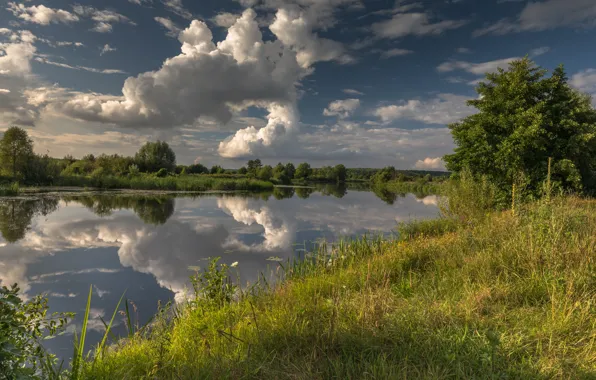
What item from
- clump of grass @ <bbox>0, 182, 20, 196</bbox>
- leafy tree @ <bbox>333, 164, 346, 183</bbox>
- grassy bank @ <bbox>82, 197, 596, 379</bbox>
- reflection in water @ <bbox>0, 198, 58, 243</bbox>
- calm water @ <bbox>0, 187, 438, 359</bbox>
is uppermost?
leafy tree @ <bbox>333, 164, 346, 183</bbox>

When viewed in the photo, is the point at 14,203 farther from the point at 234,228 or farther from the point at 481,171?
the point at 481,171

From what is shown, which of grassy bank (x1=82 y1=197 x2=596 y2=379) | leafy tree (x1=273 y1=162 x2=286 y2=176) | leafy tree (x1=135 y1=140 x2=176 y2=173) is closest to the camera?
grassy bank (x1=82 y1=197 x2=596 y2=379)

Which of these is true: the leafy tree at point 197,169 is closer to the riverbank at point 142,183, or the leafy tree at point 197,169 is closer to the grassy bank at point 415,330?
the riverbank at point 142,183

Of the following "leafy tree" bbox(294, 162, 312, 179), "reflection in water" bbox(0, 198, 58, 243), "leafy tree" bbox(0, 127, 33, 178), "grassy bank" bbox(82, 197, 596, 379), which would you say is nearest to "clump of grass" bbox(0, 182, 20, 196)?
"reflection in water" bbox(0, 198, 58, 243)

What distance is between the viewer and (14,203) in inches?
691

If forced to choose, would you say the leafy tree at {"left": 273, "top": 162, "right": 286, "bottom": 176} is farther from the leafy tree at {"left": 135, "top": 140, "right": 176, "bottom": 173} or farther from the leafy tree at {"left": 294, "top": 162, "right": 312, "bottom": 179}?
the leafy tree at {"left": 135, "top": 140, "right": 176, "bottom": 173}

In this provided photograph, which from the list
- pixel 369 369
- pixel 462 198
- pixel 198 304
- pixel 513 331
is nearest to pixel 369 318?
pixel 369 369

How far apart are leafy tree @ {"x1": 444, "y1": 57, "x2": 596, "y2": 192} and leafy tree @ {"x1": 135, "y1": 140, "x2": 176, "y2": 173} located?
154ft

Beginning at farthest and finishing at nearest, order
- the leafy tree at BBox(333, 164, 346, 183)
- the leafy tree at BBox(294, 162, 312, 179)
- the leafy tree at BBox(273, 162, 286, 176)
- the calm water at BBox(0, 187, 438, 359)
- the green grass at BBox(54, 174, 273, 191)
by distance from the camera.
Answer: the leafy tree at BBox(333, 164, 346, 183)
the leafy tree at BBox(294, 162, 312, 179)
the leafy tree at BBox(273, 162, 286, 176)
the green grass at BBox(54, 174, 273, 191)
the calm water at BBox(0, 187, 438, 359)

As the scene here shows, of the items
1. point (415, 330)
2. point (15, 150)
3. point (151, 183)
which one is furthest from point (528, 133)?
point (15, 150)

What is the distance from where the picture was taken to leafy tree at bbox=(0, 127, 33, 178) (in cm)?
2625

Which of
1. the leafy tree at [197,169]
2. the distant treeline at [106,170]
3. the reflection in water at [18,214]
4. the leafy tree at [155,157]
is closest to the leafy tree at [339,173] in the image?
the distant treeline at [106,170]

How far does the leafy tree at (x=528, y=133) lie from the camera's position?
13.1 metres

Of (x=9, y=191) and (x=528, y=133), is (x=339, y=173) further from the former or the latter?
→ (x=528, y=133)
